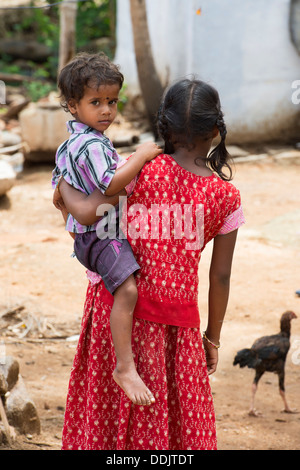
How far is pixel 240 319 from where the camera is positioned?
5523 mm

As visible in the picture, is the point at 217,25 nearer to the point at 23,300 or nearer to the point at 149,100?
the point at 149,100

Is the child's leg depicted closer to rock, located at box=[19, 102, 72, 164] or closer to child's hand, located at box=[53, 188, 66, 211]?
child's hand, located at box=[53, 188, 66, 211]

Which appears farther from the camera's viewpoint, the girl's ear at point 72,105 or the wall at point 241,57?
the wall at point 241,57

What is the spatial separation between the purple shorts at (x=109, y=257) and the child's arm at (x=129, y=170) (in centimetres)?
17

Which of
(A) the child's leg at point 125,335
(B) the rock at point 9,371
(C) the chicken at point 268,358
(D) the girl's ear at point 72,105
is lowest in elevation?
(C) the chicken at point 268,358

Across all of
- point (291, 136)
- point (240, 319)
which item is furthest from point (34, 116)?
point (240, 319)

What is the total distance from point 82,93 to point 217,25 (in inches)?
353

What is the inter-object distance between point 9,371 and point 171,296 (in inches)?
68.4

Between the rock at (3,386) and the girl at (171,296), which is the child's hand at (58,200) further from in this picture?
the rock at (3,386)

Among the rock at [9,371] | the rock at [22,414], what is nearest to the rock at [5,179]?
the rock at [9,371]

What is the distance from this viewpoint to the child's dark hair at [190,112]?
1975 millimetres

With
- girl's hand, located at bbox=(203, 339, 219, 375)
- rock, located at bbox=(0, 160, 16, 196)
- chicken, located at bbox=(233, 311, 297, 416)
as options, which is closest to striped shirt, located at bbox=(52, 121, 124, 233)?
girl's hand, located at bbox=(203, 339, 219, 375)

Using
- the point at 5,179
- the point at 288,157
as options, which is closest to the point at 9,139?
the point at 5,179

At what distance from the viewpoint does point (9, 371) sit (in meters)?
3.50
